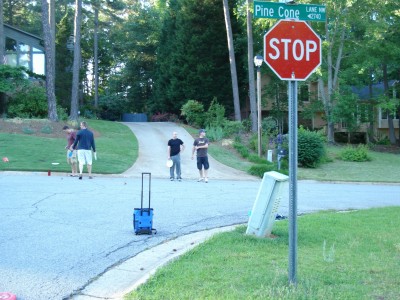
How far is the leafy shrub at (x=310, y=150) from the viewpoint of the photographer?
25656 millimetres

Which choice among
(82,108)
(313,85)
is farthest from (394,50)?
(82,108)

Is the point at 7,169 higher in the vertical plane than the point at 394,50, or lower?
lower

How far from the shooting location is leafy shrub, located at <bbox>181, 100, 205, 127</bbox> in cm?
3512

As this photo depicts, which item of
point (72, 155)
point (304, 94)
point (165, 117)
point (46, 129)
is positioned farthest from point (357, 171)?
point (165, 117)

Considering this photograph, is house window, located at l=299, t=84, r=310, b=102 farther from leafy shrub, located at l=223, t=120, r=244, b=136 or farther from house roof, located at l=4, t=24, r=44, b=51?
house roof, located at l=4, t=24, r=44, b=51

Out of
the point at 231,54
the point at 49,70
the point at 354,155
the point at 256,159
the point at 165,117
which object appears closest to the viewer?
the point at 256,159

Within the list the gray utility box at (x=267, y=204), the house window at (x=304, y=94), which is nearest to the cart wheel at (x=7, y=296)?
the gray utility box at (x=267, y=204)

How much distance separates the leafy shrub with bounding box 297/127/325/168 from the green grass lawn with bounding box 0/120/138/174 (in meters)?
8.38

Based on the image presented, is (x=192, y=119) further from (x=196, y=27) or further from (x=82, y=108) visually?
(x=82, y=108)

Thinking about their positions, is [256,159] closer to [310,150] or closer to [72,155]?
[310,150]

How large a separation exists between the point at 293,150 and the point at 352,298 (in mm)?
1540

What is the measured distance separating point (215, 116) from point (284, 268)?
28.6m

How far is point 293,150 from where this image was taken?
5152 millimetres

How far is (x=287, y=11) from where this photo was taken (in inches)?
212
